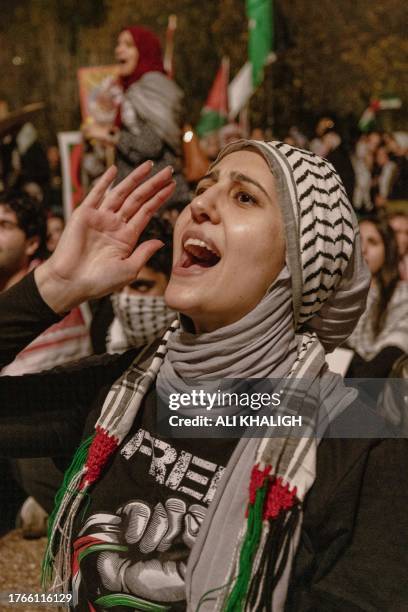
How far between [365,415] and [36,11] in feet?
14.2

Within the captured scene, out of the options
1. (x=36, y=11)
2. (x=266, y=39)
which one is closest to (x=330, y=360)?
(x=266, y=39)

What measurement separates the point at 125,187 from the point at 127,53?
1.96 meters

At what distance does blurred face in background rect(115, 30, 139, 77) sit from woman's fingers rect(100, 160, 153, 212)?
1.92m

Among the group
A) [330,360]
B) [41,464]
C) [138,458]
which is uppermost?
[138,458]

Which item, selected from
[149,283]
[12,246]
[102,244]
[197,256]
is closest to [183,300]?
[197,256]

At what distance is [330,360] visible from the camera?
176 cm

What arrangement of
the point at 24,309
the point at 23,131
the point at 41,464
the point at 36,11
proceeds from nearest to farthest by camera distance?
1. the point at 24,309
2. the point at 41,464
3. the point at 23,131
4. the point at 36,11

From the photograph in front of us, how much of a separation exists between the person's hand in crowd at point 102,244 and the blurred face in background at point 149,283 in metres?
1.00

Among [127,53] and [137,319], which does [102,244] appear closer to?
[137,319]

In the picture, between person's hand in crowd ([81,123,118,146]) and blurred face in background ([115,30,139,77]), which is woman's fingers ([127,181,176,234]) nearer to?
person's hand in crowd ([81,123,118,146])

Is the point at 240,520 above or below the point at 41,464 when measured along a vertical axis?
above

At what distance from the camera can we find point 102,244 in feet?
4.00

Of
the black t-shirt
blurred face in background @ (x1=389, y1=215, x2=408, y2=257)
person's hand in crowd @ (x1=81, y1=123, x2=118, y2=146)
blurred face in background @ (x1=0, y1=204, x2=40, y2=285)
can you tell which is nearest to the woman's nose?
the black t-shirt

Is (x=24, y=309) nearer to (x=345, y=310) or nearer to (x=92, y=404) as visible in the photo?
(x=92, y=404)
